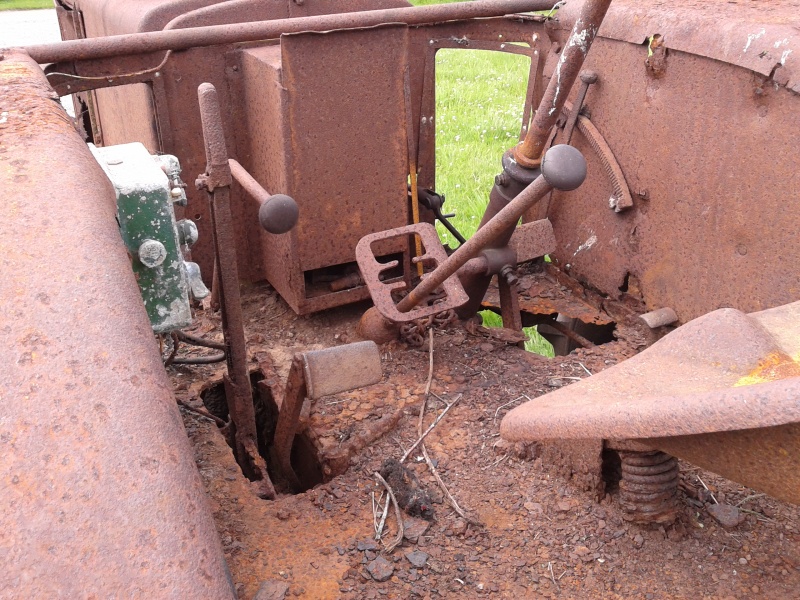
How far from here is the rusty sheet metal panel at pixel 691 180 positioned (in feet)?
7.47

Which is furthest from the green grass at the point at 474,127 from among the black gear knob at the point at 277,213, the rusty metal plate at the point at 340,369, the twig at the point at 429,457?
the black gear knob at the point at 277,213

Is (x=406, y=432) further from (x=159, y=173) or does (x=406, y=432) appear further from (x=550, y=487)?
(x=159, y=173)

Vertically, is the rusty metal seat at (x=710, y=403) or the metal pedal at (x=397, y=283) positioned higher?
the rusty metal seat at (x=710, y=403)

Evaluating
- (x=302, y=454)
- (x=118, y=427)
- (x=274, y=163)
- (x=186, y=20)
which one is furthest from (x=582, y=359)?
(x=118, y=427)

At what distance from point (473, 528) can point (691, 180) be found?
1396 mm

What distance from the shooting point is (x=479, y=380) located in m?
2.76

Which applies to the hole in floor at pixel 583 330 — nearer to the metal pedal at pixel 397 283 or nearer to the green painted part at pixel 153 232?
the metal pedal at pixel 397 283

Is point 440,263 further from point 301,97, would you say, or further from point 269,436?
point 269,436

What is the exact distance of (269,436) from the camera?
2.95 metres

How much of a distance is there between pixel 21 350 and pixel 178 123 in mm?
2268

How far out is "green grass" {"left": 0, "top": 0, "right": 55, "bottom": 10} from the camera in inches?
482

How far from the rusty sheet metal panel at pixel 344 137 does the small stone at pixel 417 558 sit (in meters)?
1.37

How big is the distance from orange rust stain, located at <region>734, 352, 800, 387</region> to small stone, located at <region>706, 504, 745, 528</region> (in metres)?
0.59

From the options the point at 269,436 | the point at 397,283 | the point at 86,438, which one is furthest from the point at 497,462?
the point at 86,438
